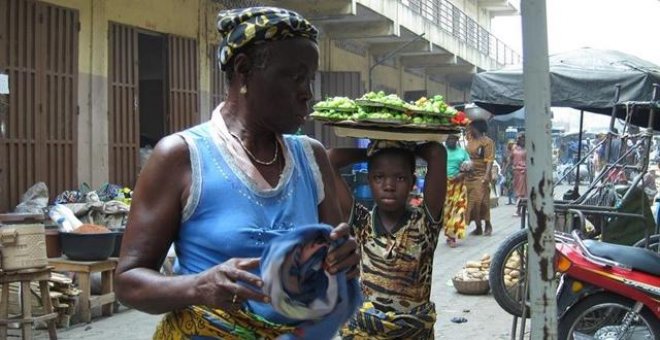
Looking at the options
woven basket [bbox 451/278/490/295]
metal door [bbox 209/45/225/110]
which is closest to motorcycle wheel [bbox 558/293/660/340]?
woven basket [bbox 451/278/490/295]

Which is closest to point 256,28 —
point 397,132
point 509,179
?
point 397,132

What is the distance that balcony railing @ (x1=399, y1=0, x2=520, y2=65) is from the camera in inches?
882

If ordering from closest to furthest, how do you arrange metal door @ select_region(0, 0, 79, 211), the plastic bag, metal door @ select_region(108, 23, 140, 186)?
the plastic bag → metal door @ select_region(0, 0, 79, 211) → metal door @ select_region(108, 23, 140, 186)

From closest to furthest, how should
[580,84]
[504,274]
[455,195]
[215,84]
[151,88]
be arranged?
[504,274], [580,84], [455,195], [151,88], [215,84]

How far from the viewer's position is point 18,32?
8.86 metres

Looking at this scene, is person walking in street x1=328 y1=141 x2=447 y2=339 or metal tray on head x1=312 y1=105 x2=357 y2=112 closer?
person walking in street x1=328 y1=141 x2=447 y2=339

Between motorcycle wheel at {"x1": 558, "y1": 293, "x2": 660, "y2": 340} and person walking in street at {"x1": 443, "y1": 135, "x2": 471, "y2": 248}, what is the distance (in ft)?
20.0

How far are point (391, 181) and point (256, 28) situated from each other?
6.09ft

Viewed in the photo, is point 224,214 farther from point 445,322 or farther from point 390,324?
point 445,322

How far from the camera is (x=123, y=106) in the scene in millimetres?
10805

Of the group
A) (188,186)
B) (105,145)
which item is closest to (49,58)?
(105,145)

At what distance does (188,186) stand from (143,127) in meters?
11.0

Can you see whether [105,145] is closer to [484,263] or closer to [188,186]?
[484,263]

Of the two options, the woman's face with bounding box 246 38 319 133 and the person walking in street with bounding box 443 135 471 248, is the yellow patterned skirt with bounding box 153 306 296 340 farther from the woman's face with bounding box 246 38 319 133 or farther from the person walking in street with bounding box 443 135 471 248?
the person walking in street with bounding box 443 135 471 248
